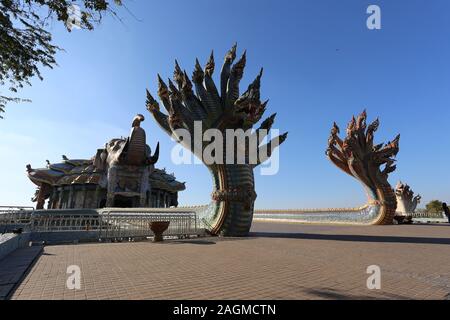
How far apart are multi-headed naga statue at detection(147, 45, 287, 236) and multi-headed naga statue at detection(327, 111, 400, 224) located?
11.4m

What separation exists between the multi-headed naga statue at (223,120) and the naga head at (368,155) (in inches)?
443

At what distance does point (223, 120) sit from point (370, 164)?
15.4m

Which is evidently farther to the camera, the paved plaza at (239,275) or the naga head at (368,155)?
the naga head at (368,155)

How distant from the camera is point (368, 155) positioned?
23.2 metres

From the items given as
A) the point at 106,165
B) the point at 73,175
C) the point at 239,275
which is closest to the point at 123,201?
the point at 106,165

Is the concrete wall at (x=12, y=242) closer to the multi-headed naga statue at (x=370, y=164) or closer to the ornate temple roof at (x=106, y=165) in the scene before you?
the multi-headed naga statue at (x=370, y=164)

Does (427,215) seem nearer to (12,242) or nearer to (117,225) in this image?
(117,225)

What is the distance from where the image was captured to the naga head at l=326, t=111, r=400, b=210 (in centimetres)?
2291

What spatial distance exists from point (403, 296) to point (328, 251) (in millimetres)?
4500

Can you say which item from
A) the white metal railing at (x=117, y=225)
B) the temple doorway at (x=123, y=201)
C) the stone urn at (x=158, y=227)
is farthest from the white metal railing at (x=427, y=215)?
the temple doorway at (x=123, y=201)

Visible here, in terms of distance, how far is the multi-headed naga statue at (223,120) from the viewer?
13.4m

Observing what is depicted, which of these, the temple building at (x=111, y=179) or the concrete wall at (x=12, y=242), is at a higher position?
the temple building at (x=111, y=179)

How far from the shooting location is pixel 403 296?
401 centimetres

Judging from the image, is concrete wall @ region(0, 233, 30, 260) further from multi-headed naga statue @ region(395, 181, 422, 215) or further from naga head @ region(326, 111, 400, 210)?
multi-headed naga statue @ region(395, 181, 422, 215)
